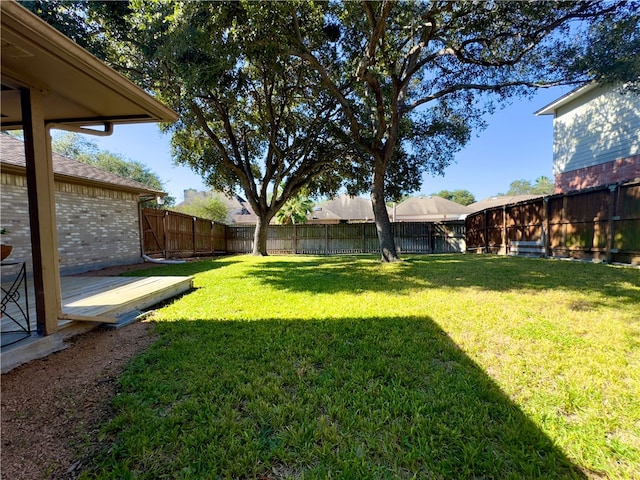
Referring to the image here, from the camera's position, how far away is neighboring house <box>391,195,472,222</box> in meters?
21.1

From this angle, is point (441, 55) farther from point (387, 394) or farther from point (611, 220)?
point (387, 394)

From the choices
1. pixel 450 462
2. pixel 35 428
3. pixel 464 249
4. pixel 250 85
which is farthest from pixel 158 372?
pixel 464 249

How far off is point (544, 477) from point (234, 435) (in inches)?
59.6

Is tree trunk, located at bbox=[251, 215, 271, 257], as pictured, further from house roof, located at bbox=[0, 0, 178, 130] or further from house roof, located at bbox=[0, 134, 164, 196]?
house roof, located at bbox=[0, 0, 178, 130]

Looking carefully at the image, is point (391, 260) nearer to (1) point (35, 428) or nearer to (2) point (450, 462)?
(2) point (450, 462)

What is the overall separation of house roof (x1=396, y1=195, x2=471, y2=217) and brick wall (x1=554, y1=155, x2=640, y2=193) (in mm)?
8981

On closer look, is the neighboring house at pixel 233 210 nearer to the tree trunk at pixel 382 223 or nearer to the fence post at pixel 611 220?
the tree trunk at pixel 382 223

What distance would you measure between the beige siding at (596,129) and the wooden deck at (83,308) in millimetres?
13918

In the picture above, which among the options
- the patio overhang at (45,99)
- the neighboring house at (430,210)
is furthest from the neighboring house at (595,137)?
the patio overhang at (45,99)

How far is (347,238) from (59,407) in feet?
46.5

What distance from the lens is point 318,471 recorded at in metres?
1.30

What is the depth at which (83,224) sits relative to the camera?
7418 millimetres

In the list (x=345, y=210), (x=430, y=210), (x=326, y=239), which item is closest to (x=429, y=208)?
(x=430, y=210)

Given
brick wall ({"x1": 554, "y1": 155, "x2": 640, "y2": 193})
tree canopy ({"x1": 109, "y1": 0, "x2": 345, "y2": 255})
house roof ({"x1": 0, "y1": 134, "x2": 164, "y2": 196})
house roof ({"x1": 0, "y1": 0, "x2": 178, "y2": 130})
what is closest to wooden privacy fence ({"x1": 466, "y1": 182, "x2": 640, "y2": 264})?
brick wall ({"x1": 554, "y1": 155, "x2": 640, "y2": 193})
